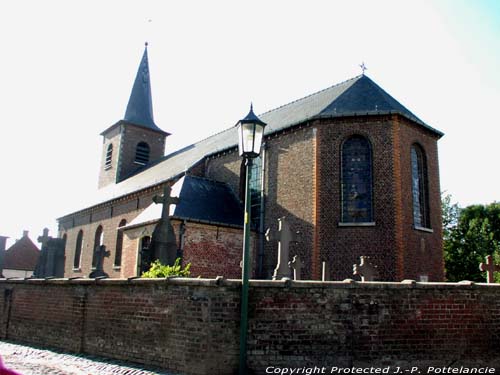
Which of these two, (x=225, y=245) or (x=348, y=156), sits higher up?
(x=348, y=156)

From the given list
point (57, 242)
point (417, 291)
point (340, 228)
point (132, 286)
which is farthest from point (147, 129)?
point (417, 291)

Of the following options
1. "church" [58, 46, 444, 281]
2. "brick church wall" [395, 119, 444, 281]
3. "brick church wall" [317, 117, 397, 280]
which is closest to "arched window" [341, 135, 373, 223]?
"church" [58, 46, 444, 281]

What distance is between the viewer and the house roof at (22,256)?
39375mm

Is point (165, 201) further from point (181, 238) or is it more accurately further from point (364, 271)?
point (364, 271)

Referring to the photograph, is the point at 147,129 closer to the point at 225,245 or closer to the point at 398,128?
the point at 225,245

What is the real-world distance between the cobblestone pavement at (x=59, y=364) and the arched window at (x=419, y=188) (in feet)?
36.9

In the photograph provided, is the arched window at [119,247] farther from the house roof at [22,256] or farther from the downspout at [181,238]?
the house roof at [22,256]

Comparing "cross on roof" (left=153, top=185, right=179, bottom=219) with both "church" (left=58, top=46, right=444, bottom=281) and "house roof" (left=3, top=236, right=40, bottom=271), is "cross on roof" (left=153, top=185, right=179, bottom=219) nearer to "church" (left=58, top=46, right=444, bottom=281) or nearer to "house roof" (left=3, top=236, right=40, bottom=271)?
"church" (left=58, top=46, right=444, bottom=281)

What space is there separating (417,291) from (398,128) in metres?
9.57

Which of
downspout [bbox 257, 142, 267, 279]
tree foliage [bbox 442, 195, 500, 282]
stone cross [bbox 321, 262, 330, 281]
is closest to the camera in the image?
stone cross [bbox 321, 262, 330, 281]

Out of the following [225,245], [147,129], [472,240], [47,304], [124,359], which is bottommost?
[124,359]

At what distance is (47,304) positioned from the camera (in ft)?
31.7

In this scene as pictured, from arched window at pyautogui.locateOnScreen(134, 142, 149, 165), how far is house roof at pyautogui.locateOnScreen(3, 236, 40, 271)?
1571 centimetres

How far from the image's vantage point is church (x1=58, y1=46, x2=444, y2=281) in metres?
14.5
